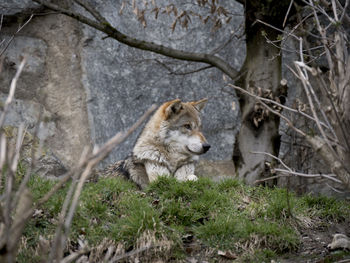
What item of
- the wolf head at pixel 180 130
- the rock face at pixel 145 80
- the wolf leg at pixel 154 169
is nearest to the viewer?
the wolf leg at pixel 154 169

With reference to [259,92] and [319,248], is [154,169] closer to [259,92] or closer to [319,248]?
[259,92]

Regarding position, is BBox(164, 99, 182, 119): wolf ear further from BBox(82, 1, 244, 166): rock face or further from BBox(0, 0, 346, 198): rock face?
BBox(82, 1, 244, 166): rock face

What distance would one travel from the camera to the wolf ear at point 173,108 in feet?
24.7

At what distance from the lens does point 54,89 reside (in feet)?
31.1

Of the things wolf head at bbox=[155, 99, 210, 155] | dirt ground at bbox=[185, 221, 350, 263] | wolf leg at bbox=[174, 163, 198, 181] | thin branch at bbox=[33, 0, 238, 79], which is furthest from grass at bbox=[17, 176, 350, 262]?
thin branch at bbox=[33, 0, 238, 79]

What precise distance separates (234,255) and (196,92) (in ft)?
18.2

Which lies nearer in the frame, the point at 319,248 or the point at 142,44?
the point at 319,248

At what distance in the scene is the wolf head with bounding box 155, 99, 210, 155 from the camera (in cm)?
744

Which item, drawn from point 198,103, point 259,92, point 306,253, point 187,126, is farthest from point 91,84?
point 306,253

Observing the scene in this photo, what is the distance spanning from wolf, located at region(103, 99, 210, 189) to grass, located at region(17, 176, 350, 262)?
2.94 feet

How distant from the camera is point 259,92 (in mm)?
7500

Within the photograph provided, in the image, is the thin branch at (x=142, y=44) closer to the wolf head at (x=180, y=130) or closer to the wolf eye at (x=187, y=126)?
the wolf head at (x=180, y=130)

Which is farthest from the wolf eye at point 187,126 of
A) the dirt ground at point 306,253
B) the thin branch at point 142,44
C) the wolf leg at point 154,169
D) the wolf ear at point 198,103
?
the dirt ground at point 306,253

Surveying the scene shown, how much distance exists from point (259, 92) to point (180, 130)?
1358 mm
